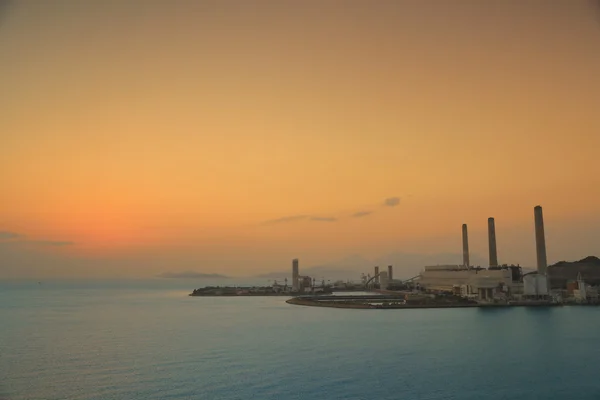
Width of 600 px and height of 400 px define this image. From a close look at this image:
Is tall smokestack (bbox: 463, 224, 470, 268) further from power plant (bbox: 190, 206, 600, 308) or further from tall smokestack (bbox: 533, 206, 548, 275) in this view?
tall smokestack (bbox: 533, 206, 548, 275)

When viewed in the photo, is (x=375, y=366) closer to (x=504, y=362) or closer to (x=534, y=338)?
(x=504, y=362)

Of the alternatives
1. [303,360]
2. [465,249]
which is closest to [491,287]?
[465,249]

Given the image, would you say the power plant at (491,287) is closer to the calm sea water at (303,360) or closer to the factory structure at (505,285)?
the factory structure at (505,285)

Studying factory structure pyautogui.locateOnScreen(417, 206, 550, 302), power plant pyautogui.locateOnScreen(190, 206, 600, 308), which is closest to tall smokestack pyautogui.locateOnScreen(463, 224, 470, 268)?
power plant pyautogui.locateOnScreen(190, 206, 600, 308)

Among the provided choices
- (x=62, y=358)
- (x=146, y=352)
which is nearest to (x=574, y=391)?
(x=146, y=352)

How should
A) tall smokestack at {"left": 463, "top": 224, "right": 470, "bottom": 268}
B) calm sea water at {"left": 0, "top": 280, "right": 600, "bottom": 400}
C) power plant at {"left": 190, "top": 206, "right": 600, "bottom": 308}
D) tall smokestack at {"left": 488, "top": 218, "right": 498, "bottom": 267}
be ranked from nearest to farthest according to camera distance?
1. calm sea water at {"left": 0, "top": 280, "right": 600, "bottom": 400}
2. power plant at {"left": 190, "top": 206, "right": 600, "bottom": 308}
3. tall smokestack at {"left": 488, "top": 218, "right": 498, "bottom": 267}
4. tall smokestack at {"left": 463, "top": 224, "right": 470, "bottom": 268}

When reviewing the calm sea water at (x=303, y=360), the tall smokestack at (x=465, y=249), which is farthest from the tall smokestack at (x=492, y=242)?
the calm sea water at (x=303, y=360)

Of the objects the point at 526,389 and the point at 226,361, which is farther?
the point at 226,361
